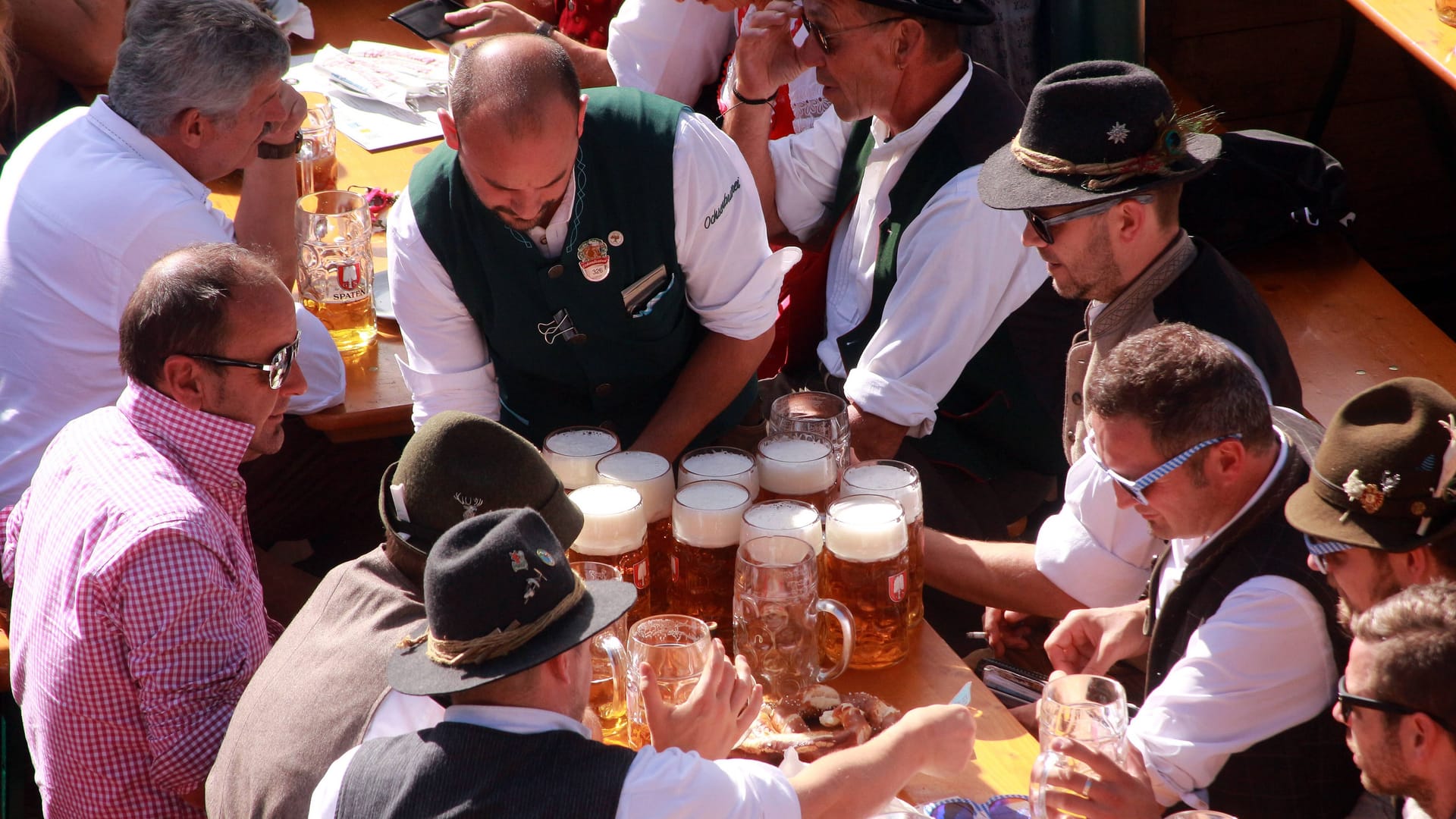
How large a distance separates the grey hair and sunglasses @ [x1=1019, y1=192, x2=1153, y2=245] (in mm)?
1944

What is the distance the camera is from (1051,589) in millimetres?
2580

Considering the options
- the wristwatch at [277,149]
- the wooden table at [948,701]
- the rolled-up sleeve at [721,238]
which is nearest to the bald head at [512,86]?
the rolled-up sleeve at [721,238]

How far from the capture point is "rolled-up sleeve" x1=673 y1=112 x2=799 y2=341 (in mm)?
2828

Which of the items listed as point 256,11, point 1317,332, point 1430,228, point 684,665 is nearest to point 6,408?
point 256,11

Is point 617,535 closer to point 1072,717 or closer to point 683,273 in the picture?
point 1072,717

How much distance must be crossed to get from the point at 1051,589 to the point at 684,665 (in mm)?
981

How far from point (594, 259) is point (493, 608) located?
1.39m

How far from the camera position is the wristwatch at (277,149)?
3418 mm

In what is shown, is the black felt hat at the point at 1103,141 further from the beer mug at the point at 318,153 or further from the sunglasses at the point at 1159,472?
the beer mug at the point at 318,153

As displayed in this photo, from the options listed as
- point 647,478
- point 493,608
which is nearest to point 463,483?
point 647,478

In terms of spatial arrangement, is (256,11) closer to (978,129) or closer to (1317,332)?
(978,129)

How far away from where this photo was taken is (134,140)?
315 centimetres

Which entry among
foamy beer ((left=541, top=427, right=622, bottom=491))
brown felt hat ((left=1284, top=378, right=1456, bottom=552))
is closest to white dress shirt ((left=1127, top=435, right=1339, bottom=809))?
brown felt hat ((left=1284, top=378, right=1456, bottom=552))

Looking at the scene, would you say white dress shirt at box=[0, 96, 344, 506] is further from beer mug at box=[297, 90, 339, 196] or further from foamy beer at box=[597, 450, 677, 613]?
foamy beer at box=[597, 450, 677, 613]
